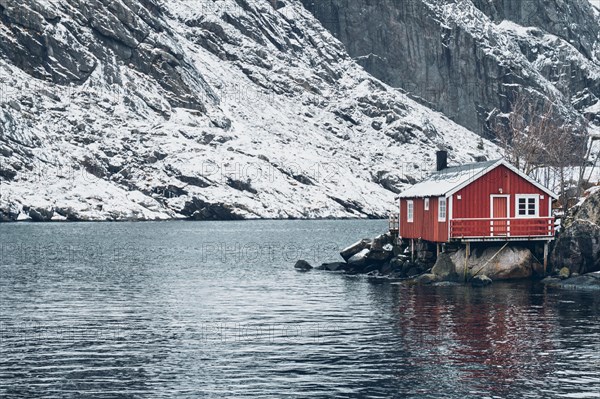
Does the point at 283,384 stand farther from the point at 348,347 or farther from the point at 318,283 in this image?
the point at 318,283

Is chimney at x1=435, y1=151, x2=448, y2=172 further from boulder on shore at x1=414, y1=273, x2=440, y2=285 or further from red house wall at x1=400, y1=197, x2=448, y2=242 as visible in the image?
boulder on shore at x1=414, y1=273, x2=440, y2=285

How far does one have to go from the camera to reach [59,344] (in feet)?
133

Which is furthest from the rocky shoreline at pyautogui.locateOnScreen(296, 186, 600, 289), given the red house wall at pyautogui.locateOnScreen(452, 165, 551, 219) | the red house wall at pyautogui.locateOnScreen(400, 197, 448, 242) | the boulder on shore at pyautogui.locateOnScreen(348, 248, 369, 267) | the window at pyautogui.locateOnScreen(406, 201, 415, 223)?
the boulder on shore at pyautogui.locateOnScreen(348, 248, 369, 267)

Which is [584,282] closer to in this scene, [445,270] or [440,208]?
[445,270]

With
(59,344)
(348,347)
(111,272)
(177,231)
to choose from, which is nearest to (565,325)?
(348,347)

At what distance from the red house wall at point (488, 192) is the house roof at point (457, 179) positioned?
388mm

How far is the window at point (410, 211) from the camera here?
2879 inches

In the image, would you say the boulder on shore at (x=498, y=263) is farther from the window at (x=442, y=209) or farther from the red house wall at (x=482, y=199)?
the window at (x=442, y=209)

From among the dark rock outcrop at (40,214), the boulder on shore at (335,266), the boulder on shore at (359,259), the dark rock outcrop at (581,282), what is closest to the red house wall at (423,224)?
the boulder on shore at (359,259)

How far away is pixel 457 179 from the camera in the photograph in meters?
67.5

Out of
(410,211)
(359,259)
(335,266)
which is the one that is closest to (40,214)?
(335,266)

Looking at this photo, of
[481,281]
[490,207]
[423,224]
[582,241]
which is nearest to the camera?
[481,281]

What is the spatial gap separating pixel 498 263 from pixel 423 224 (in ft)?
21.7

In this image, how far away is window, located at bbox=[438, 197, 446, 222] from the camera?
217 feet
